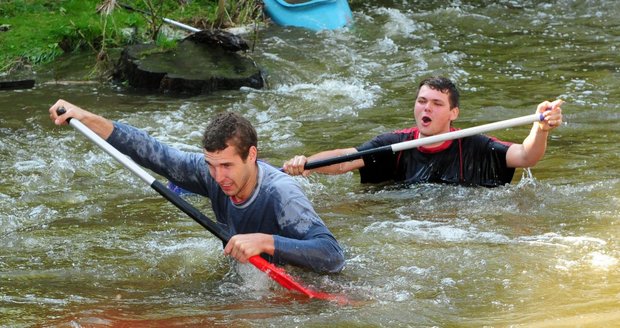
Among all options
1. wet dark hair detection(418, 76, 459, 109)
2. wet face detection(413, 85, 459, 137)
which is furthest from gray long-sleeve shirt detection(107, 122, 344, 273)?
wet dark hair detection(418, 76, 459, 109)

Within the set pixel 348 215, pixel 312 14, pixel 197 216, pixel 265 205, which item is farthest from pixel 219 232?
pixel 312 14

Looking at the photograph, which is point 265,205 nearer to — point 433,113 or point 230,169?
point 230,169

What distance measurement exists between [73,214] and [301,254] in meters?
2.68

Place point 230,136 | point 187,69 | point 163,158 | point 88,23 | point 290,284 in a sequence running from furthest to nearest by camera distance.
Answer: point 88,23 → point 187,69 → point 163,158 → point 290,284 → point 230,136

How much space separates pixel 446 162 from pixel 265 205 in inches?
92.4

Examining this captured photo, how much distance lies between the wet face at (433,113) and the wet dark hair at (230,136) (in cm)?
211

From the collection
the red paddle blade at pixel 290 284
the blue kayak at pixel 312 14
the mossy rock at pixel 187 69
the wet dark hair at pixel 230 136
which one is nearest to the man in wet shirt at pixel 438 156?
the red paddle blade at pixel 290 284

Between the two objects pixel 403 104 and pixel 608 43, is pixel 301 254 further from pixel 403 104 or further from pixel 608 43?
pixel 608 43

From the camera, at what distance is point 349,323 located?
475cm

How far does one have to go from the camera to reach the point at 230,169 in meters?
4.88

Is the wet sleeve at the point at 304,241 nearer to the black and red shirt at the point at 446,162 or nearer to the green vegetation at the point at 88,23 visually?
the black and red shirt at the point at 446,162

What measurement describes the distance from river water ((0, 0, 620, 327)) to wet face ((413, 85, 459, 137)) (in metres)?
0.47

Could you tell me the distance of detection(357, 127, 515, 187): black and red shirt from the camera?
22.8 feet

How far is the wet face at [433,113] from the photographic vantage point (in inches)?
267
